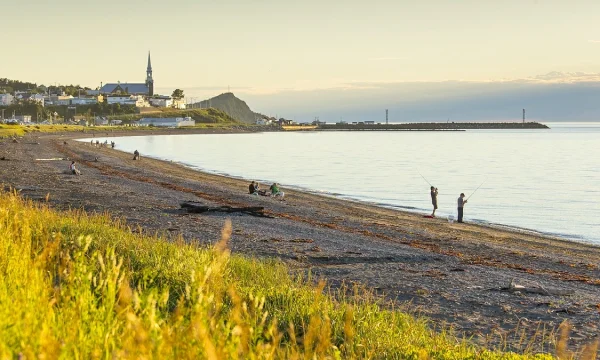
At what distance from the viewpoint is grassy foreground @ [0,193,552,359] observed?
12.0 feet

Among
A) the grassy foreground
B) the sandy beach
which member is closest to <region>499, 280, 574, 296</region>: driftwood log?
the sandy beach

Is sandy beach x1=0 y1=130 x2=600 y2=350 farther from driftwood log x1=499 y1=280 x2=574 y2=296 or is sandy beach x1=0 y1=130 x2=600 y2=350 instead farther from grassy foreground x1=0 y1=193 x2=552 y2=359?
grassy foreground x1=0 y1=193 x2=552 y2=359

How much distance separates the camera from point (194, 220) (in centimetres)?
2308

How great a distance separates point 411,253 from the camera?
63.6 feet

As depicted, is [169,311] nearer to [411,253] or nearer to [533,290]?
[533,290]

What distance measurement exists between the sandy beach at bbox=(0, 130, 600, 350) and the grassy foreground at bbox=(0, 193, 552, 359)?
201 cm

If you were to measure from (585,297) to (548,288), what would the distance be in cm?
82

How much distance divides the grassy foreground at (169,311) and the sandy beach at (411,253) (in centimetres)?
201

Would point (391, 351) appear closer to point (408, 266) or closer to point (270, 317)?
point (270, 317)

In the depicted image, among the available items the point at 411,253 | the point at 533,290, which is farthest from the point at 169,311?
the point at 411,253

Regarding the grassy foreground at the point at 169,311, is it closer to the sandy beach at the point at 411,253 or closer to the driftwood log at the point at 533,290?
the sandy beach at the point at 411,253

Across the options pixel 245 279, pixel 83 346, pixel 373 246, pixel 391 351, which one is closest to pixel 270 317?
pixel 391 351

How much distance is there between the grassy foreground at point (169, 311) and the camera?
3650mm

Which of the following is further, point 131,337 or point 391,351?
point 391,351
